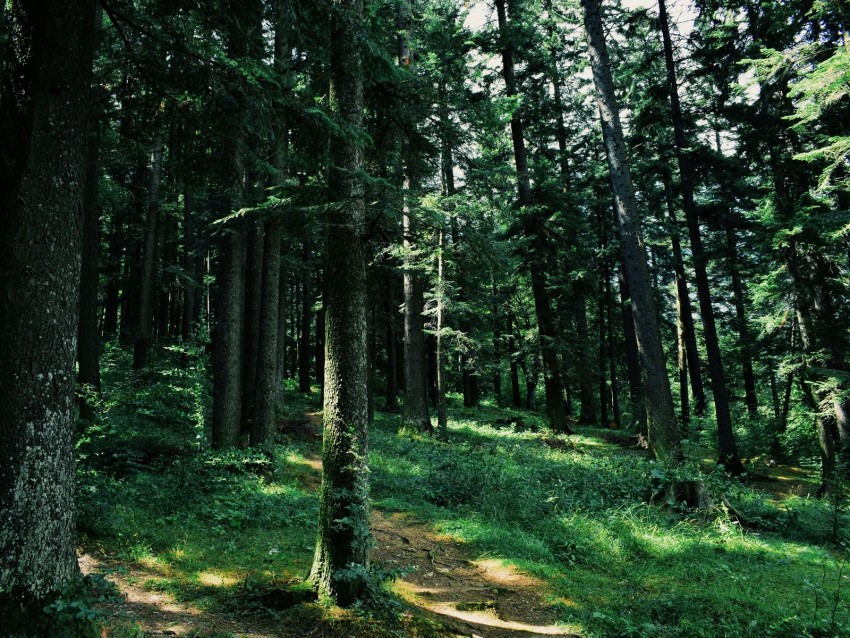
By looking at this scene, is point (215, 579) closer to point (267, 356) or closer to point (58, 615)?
point (58, 615)

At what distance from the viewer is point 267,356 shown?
11.2 m

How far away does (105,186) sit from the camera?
789 inches

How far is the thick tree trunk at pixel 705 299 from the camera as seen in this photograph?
15727mm

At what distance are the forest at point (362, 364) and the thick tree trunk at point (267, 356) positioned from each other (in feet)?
0.20

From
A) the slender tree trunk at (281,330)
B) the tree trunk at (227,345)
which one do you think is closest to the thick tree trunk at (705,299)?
the tree trunk at (227,345)

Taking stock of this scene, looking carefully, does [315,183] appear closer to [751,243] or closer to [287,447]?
[287,447]

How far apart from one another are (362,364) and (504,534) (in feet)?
15.3

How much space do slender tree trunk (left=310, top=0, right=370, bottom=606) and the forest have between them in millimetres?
31

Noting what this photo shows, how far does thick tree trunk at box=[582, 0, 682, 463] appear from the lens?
36.0ft

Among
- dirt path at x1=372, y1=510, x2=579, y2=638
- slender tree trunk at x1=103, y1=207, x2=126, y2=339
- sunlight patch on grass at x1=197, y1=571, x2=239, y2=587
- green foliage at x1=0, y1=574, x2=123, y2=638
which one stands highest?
slender tree trunk at x1=103, y1=207, x2=126, y2=339

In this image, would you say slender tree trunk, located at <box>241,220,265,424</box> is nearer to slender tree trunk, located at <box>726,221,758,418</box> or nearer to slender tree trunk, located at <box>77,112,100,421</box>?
slender tree trunk, located at <box>77,112,100,421</box>

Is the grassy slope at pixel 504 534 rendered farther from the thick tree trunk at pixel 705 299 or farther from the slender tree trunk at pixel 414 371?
the thick tree trunk at pixel 705 299

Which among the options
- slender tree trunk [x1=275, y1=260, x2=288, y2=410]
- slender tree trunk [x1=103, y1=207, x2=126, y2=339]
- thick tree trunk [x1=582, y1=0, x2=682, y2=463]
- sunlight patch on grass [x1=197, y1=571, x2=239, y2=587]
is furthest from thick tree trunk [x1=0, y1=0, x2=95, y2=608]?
slender tree trunk [x1=103, y1=207, x2=126, y2=339]

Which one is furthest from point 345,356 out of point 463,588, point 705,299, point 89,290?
point 705,299
